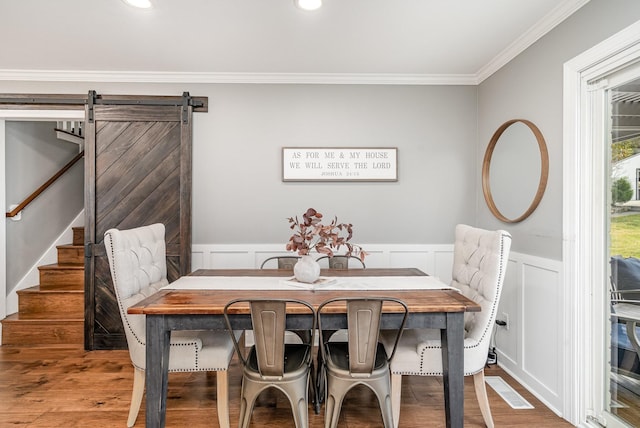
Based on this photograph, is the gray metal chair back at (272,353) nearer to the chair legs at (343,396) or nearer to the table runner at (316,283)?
the chair legs at (343,396)

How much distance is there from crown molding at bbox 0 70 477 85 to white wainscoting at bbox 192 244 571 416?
1555 mm

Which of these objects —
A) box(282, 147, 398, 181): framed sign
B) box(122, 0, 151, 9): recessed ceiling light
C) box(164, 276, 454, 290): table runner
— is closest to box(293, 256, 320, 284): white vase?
box(164, 276, 454, 290): table runner

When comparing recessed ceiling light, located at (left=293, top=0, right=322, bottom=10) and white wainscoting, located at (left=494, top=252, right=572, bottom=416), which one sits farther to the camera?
white wainscoting, located at (left=494, top=252, right=572, bottom=416)

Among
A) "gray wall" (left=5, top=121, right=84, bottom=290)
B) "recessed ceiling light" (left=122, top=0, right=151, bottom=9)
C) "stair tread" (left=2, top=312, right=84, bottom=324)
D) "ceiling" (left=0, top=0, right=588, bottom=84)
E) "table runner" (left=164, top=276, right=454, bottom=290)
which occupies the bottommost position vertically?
"stair tread" (left=2, top=312, right=84, bottom=324)

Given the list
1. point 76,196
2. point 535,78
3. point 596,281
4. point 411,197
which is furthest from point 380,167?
→ point 76,196

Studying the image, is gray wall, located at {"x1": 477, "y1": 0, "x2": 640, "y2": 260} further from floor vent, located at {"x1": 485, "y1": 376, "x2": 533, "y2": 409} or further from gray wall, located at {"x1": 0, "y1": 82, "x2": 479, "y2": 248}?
floor vent, located at {"x1": 485, "y1": 376, "x2": 533, "y2": 409}

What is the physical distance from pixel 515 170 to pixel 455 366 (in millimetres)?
1689

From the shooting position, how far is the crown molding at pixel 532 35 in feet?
7.05

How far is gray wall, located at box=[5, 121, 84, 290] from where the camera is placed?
3609 mm

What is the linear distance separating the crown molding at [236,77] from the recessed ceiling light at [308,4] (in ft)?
3.62

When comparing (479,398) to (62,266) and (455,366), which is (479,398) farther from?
(62,266)

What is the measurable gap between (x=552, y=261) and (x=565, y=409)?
0.89 metres

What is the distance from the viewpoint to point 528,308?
8.39 feet

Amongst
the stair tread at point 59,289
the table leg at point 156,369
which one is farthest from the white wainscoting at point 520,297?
the table leg at point 156,369
